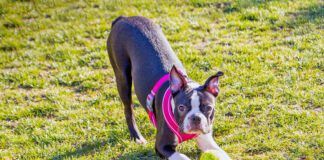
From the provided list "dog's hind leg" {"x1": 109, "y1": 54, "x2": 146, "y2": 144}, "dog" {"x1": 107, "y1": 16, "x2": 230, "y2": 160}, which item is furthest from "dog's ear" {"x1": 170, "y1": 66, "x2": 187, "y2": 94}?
"dog's hind leg" {"x1": 109, "y1": 54, "x2": 146, "y2": 144}

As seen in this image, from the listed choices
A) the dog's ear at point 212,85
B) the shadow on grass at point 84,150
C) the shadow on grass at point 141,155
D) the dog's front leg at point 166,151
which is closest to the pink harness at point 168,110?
the dog's front leg at point 166,151

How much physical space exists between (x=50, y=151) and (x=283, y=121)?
7.81 ft

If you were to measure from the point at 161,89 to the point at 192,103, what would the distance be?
1.96 feet

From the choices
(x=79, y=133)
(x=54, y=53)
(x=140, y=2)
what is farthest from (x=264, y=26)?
(x=79, y=133)

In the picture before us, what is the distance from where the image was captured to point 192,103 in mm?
5160

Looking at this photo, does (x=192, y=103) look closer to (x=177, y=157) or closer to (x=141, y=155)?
(x=177, y=157)

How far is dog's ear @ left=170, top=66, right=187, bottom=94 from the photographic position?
5.30m

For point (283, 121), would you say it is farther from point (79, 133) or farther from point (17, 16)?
point (17, 16)

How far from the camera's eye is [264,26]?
30.0ft

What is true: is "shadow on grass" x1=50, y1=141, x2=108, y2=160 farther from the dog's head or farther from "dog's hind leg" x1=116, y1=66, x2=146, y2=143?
the dog's head

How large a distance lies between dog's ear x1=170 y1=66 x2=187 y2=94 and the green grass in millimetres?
972

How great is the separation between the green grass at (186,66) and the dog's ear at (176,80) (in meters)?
0.97

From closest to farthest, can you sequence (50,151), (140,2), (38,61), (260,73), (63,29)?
1. (50,151)
2. (260,73)
3. (38,61)
4. (63,29)
5. (140,2)

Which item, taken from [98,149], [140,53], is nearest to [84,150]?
[98,149]
